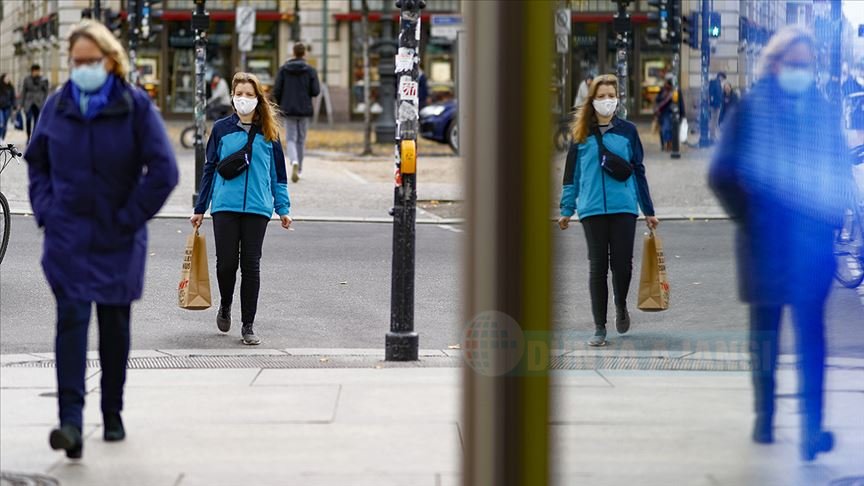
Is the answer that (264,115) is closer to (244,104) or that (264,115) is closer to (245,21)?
(244,104)

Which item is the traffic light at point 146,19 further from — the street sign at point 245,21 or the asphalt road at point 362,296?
the asphalt road at point 362,296

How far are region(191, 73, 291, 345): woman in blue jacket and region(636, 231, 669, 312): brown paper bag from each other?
21.9 ft

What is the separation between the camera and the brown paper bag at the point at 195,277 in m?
8.75

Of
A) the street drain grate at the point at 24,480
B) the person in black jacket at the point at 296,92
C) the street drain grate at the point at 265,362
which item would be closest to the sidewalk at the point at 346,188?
the person in black jacket at the point at 296,92

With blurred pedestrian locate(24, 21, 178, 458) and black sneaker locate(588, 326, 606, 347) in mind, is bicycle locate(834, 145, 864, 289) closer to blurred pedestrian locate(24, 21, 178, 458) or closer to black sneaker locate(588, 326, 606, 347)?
black sneaker locate(588, 326, 606, 347)

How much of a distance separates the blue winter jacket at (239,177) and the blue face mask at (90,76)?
3.17 metres

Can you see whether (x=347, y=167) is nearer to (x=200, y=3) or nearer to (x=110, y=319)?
(x=200, y=3)

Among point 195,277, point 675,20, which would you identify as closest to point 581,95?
point 675,20

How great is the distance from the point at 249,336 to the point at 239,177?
94cm

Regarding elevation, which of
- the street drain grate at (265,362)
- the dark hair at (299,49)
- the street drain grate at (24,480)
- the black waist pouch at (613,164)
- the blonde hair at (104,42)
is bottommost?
the street drain grate at (265,362)

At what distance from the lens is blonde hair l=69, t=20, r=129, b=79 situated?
5.41m

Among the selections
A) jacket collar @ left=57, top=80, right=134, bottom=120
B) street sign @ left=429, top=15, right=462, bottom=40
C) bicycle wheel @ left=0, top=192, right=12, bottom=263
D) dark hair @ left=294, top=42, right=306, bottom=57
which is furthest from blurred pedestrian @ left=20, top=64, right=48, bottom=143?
jacket collar @ left=57, top=80, right=134, bottom=120

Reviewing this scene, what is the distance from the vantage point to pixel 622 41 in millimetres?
1708

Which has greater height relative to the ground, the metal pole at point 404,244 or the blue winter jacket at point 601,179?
the blue winter jacket at point 601,179
